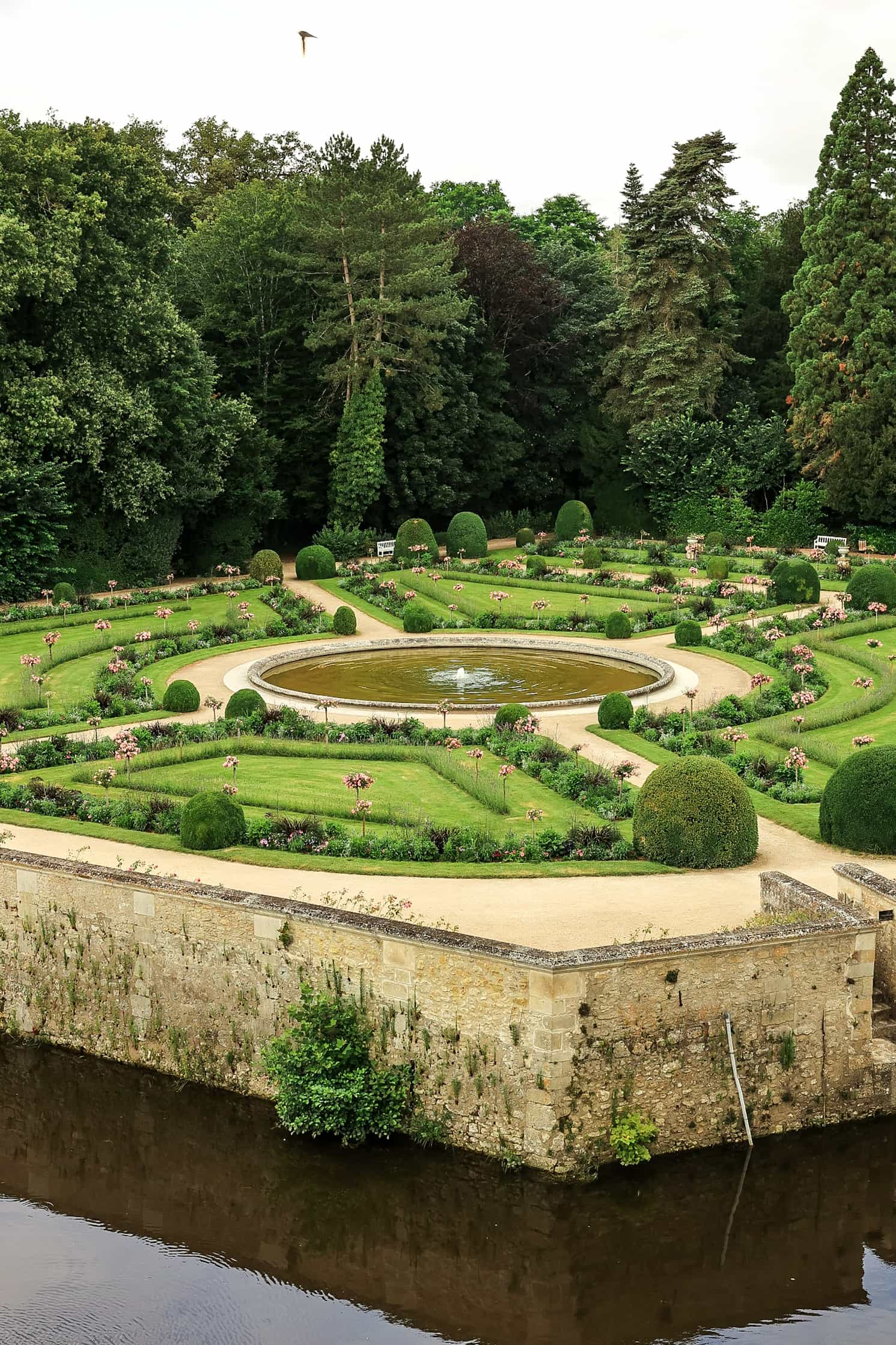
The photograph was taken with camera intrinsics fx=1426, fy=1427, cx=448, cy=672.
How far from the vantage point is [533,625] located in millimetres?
36500

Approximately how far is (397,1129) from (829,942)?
15.5 ft

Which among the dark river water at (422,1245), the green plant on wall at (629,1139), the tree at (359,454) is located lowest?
the dark river water at (422,1245)

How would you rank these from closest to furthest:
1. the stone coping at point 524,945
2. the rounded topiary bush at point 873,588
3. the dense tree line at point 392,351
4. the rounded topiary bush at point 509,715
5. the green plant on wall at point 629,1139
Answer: the stone coping at point 524,945 < the green plant on wall at point 629,1139 < the rounded topiary bush at point 509,715 < the rounded topiary bush at point 873,588 < the dense tree line at point 392,351

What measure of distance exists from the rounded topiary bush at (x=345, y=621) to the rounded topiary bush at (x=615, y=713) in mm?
11402

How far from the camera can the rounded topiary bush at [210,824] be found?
18.7 metres

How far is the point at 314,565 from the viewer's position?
43719 mm

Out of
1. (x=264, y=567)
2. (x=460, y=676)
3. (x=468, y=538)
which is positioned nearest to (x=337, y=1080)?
(x=460, y=676)

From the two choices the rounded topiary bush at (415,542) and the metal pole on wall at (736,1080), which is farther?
the rounded topiary bush at (415,542)

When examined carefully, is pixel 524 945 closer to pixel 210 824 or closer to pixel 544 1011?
pixel 544 1011

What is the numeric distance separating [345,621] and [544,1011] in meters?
23.0

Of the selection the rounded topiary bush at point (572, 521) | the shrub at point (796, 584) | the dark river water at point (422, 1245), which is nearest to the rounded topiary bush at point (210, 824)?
the dark river water at point (422, 1245)

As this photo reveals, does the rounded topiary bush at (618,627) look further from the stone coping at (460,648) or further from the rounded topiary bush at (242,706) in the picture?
the rounded topiary bush at (242,706)

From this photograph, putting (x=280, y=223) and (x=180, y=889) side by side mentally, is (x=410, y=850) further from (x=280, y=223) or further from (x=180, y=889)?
(x=280, y=223)

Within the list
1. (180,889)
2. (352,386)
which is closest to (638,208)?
(352,386)
